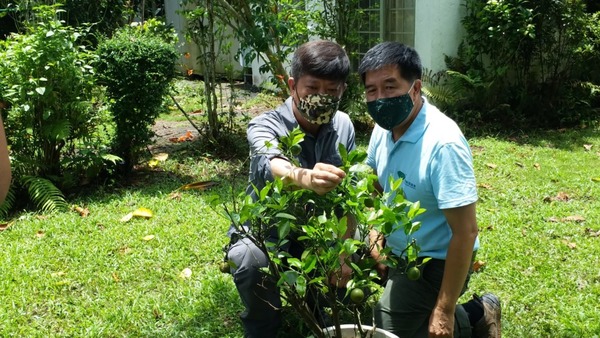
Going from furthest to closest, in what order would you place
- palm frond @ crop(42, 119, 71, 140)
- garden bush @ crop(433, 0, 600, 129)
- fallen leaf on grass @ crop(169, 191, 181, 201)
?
1. garden bush @ crop(433, 0, 600, 129)
2. fallen leaf on grass @ crop(169, 191, 181, 201)
3. palm frond @ crop(42, 119, 71, 140)

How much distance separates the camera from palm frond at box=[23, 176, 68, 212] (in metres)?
5.17

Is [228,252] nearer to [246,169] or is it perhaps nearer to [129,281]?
[129,281]

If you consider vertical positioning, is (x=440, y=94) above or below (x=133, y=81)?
below

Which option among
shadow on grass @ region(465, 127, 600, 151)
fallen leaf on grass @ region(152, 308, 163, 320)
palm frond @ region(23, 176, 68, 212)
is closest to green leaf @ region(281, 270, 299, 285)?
fallen leaf on grass @ region(152, 308, 163, 320)

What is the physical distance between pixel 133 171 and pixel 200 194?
1.03m

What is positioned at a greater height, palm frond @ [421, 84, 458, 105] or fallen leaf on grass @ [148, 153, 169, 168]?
palm frond @ [421, 84, 458, 105]

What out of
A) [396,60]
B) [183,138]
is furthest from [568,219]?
[183,138]

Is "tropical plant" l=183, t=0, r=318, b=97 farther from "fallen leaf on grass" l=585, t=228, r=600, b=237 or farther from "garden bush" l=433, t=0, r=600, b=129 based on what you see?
"fallen leaf on grass" l=585, t=228, r=600, b=237

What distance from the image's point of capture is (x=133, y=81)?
5.77 m

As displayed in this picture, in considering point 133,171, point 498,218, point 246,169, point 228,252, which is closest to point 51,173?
point 133,171

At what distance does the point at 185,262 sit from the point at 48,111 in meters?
2.17

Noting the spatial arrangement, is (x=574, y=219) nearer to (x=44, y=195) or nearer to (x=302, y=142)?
(x=302, y=142)

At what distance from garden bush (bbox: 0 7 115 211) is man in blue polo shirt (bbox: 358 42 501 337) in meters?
3.52

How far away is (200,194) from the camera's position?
221 inches
